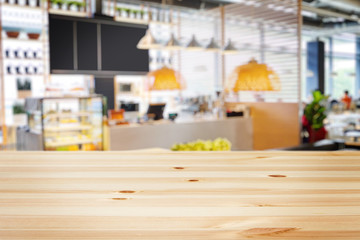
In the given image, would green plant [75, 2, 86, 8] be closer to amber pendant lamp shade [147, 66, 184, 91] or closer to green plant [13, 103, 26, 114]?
green plant [13, 103, 26, 114]

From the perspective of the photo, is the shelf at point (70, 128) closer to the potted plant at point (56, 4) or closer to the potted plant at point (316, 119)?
the potted plant at point (56, 4)

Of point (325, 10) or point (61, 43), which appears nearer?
point (61, 43)

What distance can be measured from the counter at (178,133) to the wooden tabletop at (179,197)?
5.37m

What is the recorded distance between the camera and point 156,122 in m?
7.11

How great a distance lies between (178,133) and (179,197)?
646 centimetres

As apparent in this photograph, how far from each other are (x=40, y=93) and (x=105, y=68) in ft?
5.31

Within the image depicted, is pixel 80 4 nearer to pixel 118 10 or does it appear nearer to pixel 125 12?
pixel 118 10

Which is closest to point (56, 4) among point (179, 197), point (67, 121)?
point (67, 121)

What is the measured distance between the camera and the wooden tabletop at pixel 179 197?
1.93 ft

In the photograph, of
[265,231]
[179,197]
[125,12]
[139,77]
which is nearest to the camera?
[265,231]

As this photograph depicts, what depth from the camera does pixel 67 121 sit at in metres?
5.98

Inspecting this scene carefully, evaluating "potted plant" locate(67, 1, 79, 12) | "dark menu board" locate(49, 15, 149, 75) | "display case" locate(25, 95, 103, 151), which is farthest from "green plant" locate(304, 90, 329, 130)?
"potted plant" locate(67, 1, 79, 12)

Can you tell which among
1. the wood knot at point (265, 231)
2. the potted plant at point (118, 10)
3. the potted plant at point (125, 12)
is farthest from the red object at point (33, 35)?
the wood knot at point (265, 231)

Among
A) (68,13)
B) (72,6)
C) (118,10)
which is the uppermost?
(118,10)
